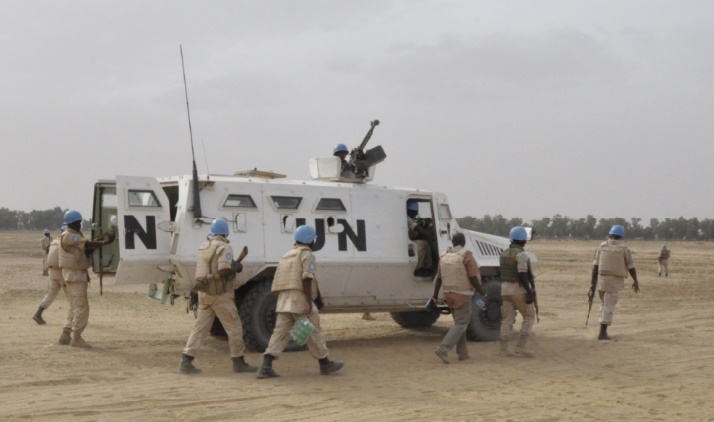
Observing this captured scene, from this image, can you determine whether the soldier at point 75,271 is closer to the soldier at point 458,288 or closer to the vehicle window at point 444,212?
the soldier at point 458,288

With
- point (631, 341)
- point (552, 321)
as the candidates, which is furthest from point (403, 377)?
point (552, 321)

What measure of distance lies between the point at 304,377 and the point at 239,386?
35.1 inches

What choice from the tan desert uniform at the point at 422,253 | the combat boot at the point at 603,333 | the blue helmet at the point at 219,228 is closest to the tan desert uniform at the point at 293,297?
the blue helmet at the point at 219,228

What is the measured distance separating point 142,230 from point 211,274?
1.57 m

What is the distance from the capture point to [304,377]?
9430 mm

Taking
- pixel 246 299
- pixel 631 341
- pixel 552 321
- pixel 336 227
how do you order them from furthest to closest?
pixel 552 321, pixel 631 341, pixel 336 227, pixel 246 299

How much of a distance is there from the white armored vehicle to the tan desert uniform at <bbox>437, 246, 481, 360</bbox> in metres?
1.45

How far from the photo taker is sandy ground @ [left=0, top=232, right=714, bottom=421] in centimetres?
777

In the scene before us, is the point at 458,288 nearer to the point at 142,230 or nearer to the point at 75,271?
the point at 142,230

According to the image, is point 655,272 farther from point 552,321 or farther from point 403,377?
point 403,377

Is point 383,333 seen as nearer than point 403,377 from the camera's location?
No

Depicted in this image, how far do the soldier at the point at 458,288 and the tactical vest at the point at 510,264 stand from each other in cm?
56

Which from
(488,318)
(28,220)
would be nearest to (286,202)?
(488,318)

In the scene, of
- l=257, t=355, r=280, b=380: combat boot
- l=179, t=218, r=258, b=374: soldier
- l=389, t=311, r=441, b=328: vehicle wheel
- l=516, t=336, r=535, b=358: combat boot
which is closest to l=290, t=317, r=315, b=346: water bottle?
l=257, t=355, r=280, b=380: combat boot
